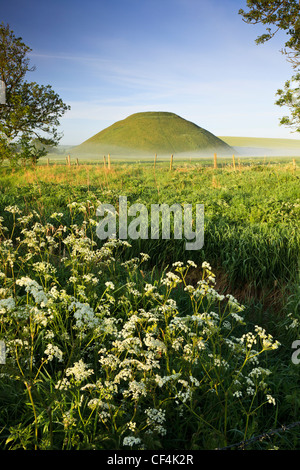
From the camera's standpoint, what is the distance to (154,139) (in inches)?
7111

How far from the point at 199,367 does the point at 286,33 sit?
16634 mm

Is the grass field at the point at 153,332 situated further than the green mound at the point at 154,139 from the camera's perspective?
No

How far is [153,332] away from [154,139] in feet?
612

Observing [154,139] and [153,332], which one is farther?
[154,139]

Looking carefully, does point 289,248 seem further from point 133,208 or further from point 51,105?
point 51,105

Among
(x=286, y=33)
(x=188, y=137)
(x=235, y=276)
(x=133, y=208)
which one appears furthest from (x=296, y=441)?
(x=188, y=137)

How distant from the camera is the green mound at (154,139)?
17812 cm

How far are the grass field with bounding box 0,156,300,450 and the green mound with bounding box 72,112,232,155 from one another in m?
170

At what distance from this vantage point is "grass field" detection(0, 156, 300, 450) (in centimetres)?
227

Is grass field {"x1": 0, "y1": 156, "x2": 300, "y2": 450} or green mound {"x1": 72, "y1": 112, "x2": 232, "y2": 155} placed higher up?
green mound {"x1": 72, "y1": 112, "x2": 232, "y2": 155}

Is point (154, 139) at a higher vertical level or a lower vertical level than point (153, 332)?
higher

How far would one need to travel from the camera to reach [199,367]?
3.04m

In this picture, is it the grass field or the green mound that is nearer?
the grass field

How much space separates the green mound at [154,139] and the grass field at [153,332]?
6680 inches
